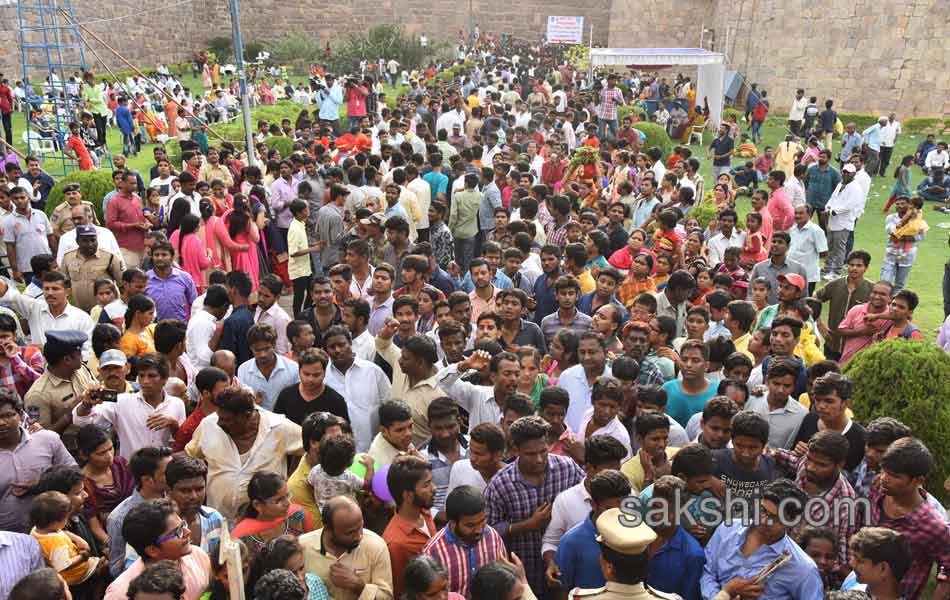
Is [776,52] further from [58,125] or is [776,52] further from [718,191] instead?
[58,125]

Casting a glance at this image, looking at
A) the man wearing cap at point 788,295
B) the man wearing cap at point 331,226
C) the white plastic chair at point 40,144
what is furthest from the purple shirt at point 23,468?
the white plastic chair at point 40,144

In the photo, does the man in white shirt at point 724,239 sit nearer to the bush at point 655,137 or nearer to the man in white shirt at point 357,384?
the man in white shirt at point 357,384

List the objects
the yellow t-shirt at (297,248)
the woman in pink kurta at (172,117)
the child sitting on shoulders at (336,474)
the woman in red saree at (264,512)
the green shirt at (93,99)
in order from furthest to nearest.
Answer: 1. the woman in pink kurta at (172,117)
2. the green shirt at (93,99)
3. the yellow t-shirt at (297,248)
4. the child sitting on shoulders at (336,474)
5. the woman in red saree at (264,512)

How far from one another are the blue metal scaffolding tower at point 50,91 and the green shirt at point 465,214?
7.70 m

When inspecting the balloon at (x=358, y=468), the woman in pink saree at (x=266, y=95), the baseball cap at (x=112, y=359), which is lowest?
the woman in pink saree at (x=266, y=95)

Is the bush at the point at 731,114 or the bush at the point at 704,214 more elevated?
the bush at the point at 704,214

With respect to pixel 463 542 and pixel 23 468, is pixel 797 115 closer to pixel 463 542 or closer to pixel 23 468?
pixel 463 542

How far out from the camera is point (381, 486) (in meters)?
4.18

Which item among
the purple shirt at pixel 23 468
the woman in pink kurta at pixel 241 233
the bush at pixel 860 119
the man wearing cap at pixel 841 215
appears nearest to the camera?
the purple shirt at pixel 23 468

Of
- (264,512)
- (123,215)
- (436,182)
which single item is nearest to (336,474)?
(264,512)

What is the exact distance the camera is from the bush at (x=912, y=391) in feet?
17.8

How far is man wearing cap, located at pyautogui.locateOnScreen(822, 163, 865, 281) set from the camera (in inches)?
441

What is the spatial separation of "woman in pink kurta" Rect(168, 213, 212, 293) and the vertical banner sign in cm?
2877

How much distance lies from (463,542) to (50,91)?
57.9ft
